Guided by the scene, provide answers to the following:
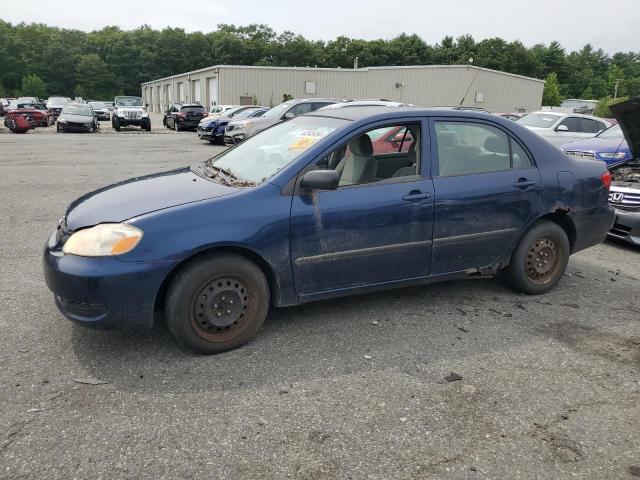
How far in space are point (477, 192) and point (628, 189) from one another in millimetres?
3434

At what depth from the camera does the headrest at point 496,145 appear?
14.2ft

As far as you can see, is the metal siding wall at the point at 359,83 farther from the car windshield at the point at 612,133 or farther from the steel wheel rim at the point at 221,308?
the steel wheel rim at the point at 221,308

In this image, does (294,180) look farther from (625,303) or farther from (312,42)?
(312,42)

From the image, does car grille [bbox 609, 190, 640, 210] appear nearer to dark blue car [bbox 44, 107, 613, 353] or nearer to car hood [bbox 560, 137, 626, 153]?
dark blue car [bbox 44, 107, 613, 353]

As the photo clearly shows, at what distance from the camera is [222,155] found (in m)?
4.66

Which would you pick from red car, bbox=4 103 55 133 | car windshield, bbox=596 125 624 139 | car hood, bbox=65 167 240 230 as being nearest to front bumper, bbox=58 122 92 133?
red car, bbox=4 103 55 133

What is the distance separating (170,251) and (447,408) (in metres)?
1.87

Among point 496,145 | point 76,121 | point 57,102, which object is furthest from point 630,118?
point 57,102

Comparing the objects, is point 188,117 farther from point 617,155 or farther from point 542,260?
point 542,260

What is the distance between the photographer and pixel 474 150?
13.9 feet

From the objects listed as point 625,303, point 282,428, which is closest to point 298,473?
point 282,428

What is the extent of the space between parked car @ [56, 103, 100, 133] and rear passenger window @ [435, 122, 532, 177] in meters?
23.3

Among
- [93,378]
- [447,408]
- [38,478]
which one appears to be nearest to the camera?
[38,478]

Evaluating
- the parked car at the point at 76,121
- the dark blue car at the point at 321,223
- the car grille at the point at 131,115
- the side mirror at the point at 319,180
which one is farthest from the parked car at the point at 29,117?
the side mirror at the point at 319,180
